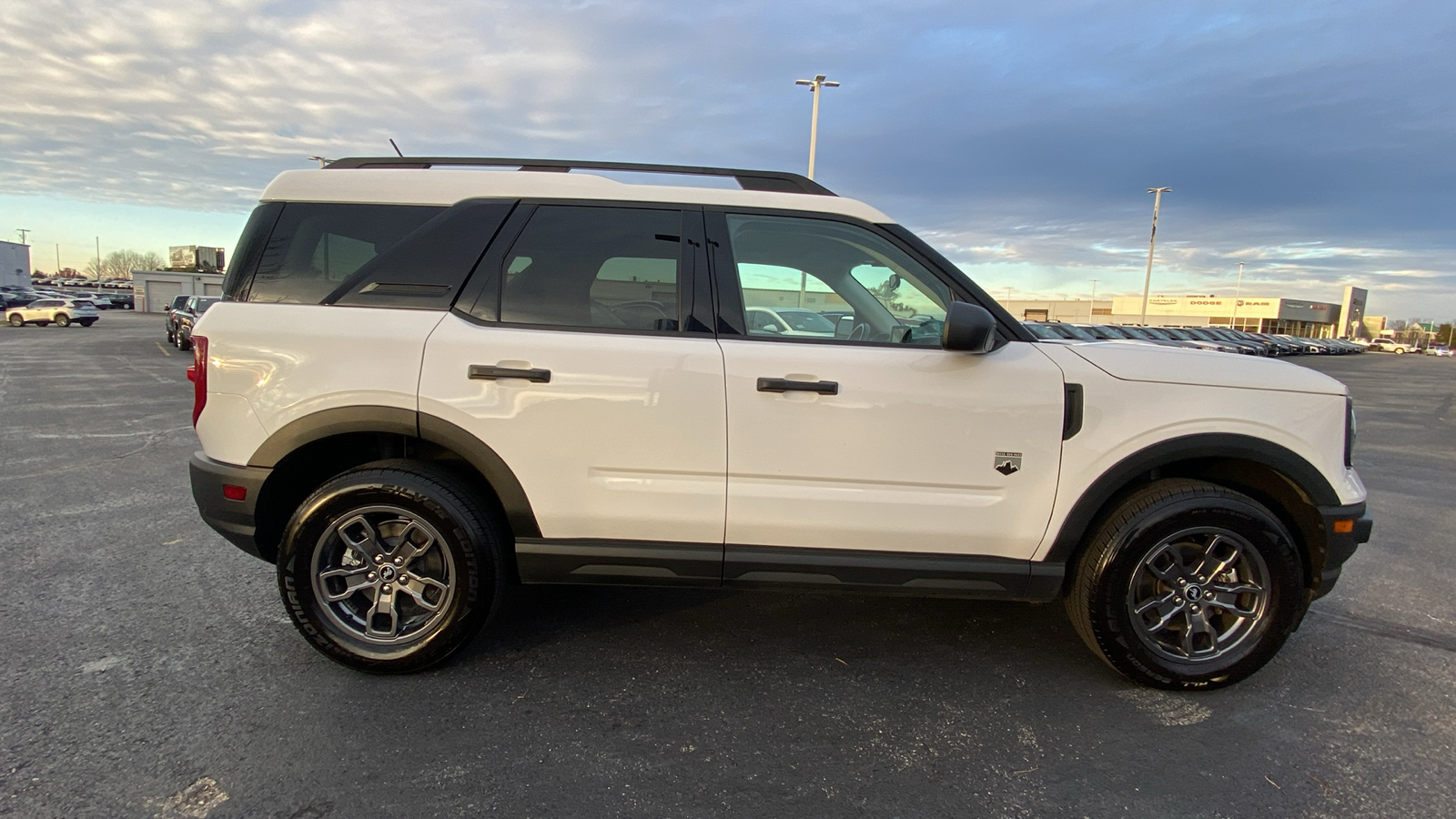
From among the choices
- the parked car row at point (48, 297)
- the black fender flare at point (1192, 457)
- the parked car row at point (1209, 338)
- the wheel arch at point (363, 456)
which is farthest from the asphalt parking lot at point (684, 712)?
the parked car row at point (48, 297)

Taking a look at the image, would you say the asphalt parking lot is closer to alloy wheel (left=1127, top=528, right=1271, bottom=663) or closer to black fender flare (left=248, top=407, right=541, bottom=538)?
alloy wheel (left=1127, top=528, right=1271, bottom=663)

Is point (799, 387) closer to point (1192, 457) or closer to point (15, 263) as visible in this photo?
point (1192, 457)

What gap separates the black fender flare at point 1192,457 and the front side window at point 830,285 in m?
0.86

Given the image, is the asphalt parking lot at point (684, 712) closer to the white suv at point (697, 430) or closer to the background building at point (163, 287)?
the white suv at point (697, 430)

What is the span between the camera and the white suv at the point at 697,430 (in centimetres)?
284

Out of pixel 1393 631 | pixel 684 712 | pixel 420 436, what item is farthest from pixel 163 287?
pixel 1393 631

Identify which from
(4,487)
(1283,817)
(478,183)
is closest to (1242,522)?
(1283,817)

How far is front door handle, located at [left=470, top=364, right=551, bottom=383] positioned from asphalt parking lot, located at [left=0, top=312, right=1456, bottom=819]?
3.99ft

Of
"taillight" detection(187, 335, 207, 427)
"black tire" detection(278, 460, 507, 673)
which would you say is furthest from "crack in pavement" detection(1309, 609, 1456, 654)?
"taillight" detection(187, 335, 207, 427)

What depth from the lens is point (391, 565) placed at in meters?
2.99

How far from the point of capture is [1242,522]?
9.43ft

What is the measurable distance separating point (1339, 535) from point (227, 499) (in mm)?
4519

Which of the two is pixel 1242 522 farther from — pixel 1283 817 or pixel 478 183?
pixel 478 183

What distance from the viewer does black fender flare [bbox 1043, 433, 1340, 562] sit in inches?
113
